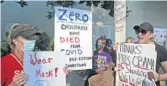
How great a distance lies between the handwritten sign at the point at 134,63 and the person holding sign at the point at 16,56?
45.9 inches

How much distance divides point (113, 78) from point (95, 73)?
26cm

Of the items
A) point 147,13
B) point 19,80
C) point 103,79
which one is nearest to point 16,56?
point 19,80

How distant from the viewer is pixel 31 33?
3988 millimetres

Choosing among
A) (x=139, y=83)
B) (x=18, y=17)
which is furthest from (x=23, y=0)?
(x=139, y=83)

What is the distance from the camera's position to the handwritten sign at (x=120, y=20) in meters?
4.41

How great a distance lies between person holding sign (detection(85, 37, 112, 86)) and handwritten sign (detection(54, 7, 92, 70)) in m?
0.36

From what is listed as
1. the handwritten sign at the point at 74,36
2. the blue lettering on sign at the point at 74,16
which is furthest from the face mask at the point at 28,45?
the blue lettering on sign at the point at 74,16

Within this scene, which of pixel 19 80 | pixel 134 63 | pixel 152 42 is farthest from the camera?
pixel 152 42

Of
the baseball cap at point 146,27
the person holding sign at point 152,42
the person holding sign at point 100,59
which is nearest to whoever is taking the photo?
the person holding sign at point 152,42

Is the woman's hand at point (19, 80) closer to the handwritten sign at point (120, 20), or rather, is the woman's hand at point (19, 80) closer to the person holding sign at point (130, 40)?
the handwritten sign at point (120, 20)

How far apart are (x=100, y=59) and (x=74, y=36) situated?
2.37 feet

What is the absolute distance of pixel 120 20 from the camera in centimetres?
446

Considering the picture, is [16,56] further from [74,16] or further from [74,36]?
[74,16]

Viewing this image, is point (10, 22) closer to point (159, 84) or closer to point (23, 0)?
point (23, 0)
